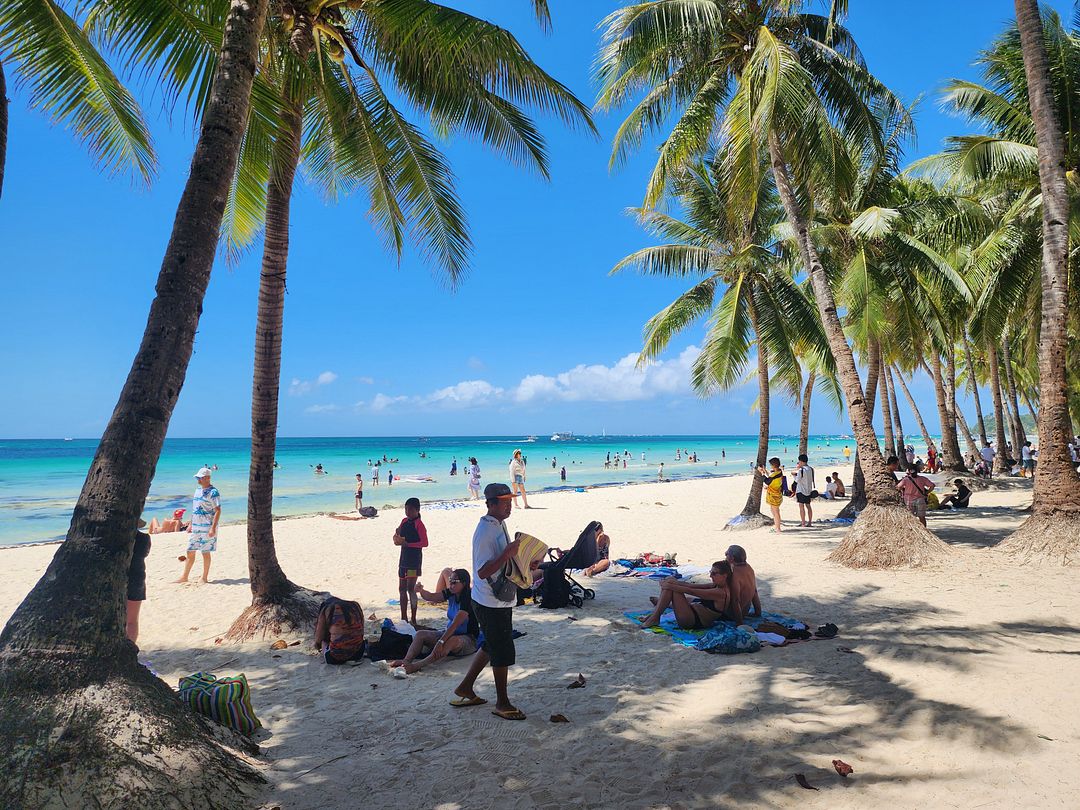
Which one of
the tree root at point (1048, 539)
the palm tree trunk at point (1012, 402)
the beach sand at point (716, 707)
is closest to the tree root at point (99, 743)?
the beach sand at point (716, 707)

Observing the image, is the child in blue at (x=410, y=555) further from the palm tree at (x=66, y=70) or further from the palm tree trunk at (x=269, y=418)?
the palm tree at (x=66, y=70)

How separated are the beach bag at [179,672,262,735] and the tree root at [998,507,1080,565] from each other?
9698 mm

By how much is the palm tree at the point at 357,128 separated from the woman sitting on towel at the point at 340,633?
2.86 ft

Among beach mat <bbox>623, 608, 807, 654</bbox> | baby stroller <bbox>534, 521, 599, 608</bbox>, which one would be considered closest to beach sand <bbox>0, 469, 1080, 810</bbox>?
beach mat <bbox>623, 608, 807, 654</bbox>

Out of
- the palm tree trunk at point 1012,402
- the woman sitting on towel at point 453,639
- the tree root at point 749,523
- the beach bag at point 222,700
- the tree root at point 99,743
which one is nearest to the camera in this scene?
the tree root at point 99,743

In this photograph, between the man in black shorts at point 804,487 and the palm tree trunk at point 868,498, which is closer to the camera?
the palm tree trunk at point 868,498

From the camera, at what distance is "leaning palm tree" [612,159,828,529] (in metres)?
13.7

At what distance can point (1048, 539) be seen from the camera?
322 inches

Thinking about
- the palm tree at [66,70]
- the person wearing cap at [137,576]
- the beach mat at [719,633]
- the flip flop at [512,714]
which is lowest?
the beach mat at [719,633]

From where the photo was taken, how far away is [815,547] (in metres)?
10.7

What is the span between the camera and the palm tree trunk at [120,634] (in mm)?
2615

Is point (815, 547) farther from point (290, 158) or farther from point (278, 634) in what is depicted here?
point (290, 158)

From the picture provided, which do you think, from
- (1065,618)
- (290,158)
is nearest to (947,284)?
(1065,618)

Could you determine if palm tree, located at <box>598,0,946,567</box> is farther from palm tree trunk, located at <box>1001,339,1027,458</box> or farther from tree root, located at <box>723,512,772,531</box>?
palm tree trunk, located at <box>1001,339,1027,458</box>
